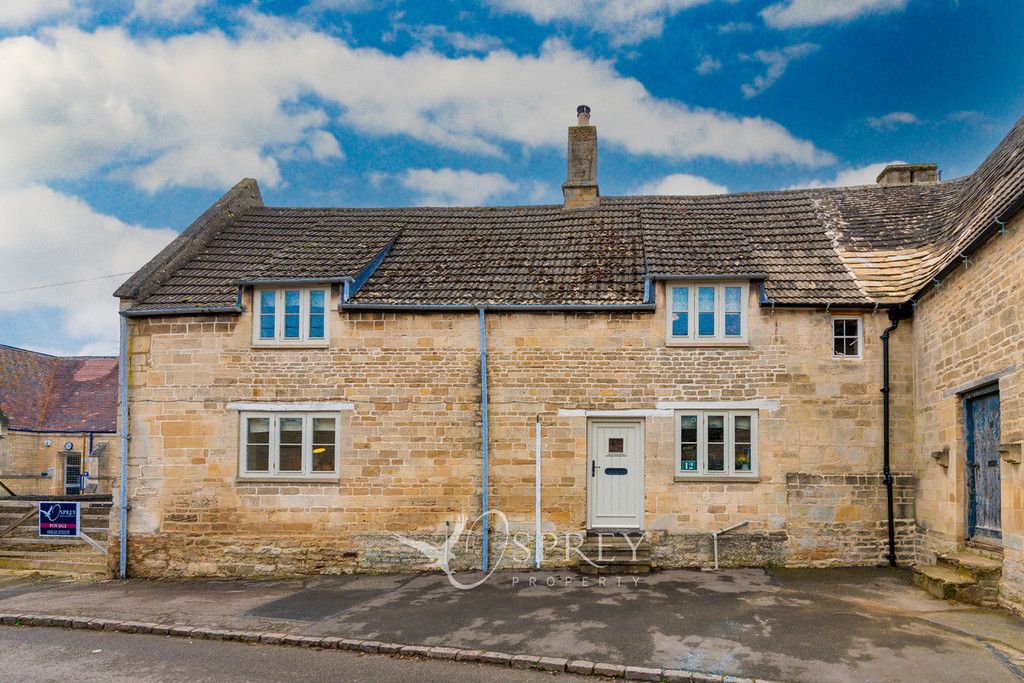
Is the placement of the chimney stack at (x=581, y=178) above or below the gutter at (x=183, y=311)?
above

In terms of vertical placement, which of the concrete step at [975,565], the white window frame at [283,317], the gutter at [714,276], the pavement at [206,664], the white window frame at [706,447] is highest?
the gutter at [714,276]

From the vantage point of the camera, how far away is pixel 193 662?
840 centimetres

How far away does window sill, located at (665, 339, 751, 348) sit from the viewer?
43.2ft

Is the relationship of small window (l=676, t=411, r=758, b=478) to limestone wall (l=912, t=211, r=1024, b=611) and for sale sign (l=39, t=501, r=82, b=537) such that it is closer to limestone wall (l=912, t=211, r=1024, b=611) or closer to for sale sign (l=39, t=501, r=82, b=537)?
limestone wall (l=912, t=211, r=1024, b=611)

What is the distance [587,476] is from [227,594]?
21.5ft

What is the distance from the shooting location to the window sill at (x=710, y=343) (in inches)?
518

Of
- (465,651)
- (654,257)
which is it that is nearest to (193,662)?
(465,651)

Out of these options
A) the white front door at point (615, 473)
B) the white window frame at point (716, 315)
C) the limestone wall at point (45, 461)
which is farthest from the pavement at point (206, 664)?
the limestone wall at point (45, 461)

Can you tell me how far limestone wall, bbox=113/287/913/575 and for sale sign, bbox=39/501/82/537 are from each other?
1.87 metres

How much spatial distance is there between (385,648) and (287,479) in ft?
18.6

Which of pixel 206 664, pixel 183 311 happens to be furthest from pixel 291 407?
pixel 206 664

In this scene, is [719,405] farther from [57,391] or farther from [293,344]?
[57,391]

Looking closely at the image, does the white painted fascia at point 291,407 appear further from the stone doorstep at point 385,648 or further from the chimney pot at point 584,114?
the chimney pot at point 584,114

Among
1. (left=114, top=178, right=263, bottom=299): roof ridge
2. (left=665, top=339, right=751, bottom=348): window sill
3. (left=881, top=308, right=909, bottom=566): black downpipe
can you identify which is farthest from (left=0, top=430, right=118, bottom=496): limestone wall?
(left=881, top=308, right=909, bottom=566): black downpipe
